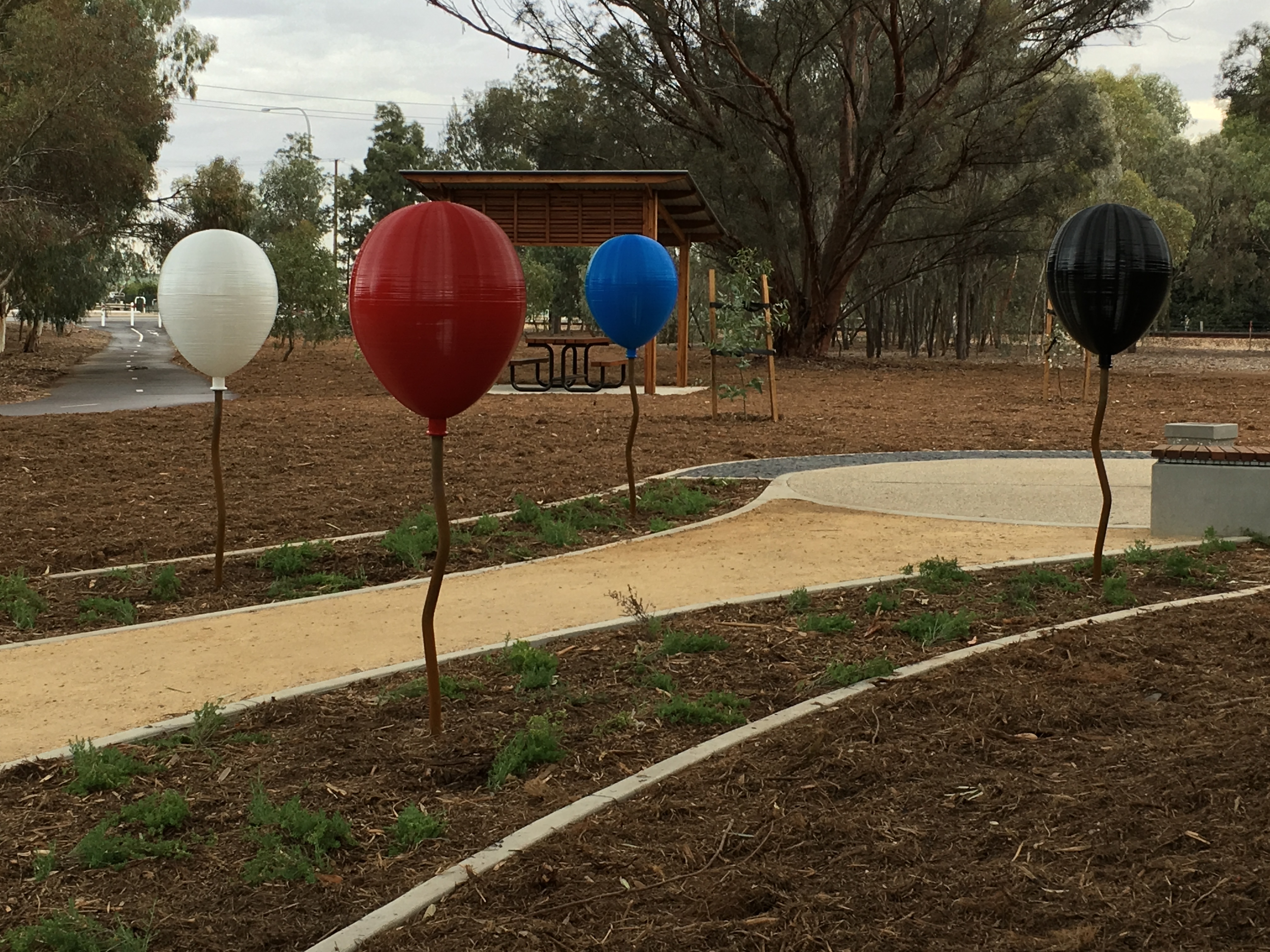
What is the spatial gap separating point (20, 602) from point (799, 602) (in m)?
4.26

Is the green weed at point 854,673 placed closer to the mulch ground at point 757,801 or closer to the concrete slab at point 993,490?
the mulch ground at point 757,801

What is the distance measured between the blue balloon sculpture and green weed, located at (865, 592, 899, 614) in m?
4.18

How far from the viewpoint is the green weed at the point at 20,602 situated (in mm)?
6543

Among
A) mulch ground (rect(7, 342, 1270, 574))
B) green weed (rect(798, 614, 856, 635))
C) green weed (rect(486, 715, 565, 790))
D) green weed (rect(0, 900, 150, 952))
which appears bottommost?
green weed (rect(0, 900, 150, 952))

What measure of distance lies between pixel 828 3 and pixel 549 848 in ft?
89.6

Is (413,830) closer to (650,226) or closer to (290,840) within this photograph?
(290,840)

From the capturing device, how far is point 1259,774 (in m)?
3.78

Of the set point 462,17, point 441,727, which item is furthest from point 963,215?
point 441,727

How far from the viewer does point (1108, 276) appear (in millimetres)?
6734

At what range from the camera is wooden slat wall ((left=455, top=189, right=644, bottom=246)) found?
2358 centimetres

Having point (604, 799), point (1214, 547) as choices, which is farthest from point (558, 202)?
point (604, 799)

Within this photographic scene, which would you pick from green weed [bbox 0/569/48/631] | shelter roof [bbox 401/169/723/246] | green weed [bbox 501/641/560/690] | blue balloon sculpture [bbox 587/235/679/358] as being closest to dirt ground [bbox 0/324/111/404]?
shelter roof [bbox 401/169/723/246]

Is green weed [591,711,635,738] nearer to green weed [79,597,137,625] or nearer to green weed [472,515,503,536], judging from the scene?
green weed [79,597,137,625]

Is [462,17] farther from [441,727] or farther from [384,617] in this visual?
[441,727]
